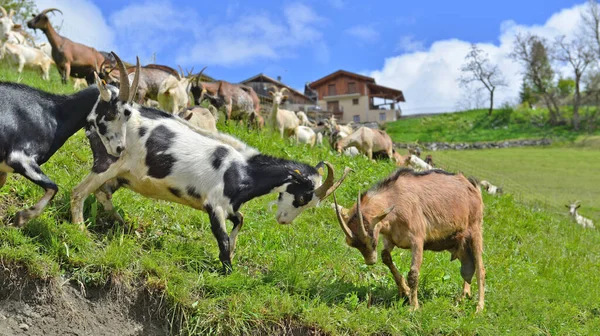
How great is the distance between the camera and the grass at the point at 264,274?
5719 mm

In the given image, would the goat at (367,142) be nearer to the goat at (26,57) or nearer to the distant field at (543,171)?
the distant field at (543,171)

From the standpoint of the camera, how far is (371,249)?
639 centimetres

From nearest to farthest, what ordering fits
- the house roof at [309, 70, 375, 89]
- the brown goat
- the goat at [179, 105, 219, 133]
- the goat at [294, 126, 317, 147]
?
the goat at [179, 105, 219, 133] < the brown goat < the goat at [294, 126, 317, 147] < the house roof at [309, 70, 375, 89]

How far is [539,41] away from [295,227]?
64.5 metres

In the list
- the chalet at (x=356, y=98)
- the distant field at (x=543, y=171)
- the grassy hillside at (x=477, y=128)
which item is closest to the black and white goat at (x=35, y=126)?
the distant field at (x=543, y=171)

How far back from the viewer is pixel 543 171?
117 ft

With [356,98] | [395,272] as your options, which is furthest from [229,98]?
[356,98]

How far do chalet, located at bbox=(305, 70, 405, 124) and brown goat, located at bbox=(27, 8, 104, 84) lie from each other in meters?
55.9

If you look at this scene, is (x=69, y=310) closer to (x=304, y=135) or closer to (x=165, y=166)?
(x=165, y=166)

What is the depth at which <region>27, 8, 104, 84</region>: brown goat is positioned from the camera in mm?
15055

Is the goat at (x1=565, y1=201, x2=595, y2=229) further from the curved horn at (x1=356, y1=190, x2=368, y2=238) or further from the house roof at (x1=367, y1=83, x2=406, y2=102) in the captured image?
the house roof at (x1=367, y1=83, x2=406, y2=102)

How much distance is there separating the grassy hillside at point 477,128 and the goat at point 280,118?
113 feet

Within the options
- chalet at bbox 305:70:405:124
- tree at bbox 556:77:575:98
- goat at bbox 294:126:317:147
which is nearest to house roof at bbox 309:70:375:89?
chalet at bbox 305:70:405:124

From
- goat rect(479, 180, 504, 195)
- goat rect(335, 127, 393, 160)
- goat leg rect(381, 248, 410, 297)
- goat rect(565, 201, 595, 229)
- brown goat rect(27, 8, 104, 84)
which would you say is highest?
brown goat rect(27, 8, 104, 84)
